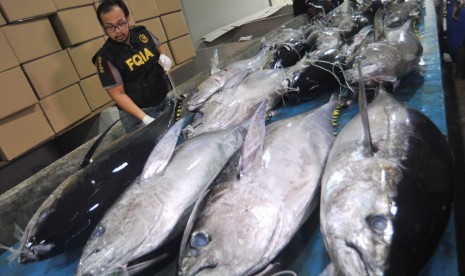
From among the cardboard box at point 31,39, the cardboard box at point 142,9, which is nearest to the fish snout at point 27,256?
the cardboard box at point 31,39

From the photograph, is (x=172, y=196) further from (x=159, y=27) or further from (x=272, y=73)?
(x=159, y=27)

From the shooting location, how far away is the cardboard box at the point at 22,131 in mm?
2932

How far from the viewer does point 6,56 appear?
115 inches

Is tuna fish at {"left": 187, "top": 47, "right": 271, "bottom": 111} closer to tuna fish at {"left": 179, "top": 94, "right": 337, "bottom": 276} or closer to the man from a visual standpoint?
the man

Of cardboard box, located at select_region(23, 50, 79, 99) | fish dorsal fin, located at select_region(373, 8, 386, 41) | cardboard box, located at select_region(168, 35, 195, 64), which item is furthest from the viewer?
cardboard box, located at select_region(168, 35, 195, 64)

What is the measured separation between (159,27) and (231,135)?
155 inches

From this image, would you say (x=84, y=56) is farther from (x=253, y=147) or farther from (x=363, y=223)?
(x=363, y=223)

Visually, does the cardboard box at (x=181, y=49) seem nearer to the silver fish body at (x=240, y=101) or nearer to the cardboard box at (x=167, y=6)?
the cardboard box at (x=167, y=6)

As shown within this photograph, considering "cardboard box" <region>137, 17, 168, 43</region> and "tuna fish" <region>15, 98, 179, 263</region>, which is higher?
"cardboard box" <region>137, 17, 168, 43</region>

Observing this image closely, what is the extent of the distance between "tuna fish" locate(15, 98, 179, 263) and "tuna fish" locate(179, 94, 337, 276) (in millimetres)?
512

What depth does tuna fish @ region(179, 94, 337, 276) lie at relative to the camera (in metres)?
0.80

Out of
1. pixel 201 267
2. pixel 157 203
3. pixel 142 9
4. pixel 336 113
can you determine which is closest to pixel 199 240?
pixel 201 267

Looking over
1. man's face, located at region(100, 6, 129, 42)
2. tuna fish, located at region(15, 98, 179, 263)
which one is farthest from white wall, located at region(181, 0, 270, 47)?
tuna fish, located at region(15, 98, 179, 263)

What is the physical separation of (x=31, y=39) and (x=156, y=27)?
190 centimetres
